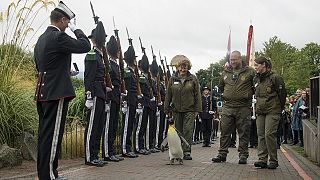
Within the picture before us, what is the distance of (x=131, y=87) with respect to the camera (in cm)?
1066

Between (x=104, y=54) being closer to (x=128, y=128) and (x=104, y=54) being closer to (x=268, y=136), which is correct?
(x=128, y=128)

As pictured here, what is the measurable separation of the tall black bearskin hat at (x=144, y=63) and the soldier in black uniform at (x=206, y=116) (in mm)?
4889

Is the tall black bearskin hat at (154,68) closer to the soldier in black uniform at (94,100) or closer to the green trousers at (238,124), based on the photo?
the green trousers at (238,124)

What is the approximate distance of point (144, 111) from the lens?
37.7 feet

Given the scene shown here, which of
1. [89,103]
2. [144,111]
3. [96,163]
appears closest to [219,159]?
[144,111]

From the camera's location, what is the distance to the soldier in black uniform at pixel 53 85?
217 inches

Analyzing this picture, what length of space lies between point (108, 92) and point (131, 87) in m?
1.67

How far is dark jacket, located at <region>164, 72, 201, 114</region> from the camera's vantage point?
33.2 ft

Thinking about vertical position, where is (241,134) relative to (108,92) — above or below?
below

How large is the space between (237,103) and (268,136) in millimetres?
1137

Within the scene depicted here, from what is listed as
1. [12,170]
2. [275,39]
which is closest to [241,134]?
[12,170]

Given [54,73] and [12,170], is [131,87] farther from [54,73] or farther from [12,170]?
[54,73]

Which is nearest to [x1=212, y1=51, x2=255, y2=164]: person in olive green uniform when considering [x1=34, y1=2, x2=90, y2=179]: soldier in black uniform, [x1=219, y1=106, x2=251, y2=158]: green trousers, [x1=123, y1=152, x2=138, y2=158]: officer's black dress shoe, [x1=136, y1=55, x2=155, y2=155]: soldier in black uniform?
[x1=219, y1=106, x2=251, y2=158]: green trousers

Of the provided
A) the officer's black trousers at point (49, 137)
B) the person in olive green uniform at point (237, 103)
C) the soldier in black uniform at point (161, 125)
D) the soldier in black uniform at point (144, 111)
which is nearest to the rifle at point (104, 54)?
the person in olive green uniform at point (237, 103)
